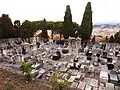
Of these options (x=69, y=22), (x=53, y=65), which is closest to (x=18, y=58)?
(x=53, y=65)

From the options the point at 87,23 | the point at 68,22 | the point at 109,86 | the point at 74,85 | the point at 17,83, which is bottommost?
the point at 109,86

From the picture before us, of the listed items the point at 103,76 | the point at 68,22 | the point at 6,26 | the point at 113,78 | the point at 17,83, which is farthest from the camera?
the point at 68,22

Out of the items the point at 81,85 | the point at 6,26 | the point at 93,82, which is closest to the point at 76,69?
the point at 93,82

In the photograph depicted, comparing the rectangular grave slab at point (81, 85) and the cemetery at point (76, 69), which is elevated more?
the cemetery at point (76, 69)

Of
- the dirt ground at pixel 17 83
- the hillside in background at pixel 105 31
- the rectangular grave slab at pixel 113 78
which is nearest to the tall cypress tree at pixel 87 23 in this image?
the rectangular grave slab at pixel 113 78

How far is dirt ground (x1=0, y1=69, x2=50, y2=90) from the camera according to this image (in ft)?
25.1

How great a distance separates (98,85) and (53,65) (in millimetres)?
4681

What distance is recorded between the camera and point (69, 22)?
83.4ft

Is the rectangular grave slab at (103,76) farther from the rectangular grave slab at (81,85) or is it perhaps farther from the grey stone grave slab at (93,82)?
the rectangular grave slab at (81,85)

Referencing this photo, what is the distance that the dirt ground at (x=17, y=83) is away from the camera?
7.66 metres

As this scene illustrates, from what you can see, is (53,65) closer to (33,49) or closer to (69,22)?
(33,49)

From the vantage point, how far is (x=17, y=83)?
26.8ft

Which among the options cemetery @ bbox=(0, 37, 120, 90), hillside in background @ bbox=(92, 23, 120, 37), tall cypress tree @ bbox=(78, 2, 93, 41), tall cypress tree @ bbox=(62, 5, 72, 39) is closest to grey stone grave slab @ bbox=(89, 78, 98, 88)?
cemetery @ bbox=(0, 37, 120, 90)

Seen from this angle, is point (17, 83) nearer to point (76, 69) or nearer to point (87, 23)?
point (76, 69)
